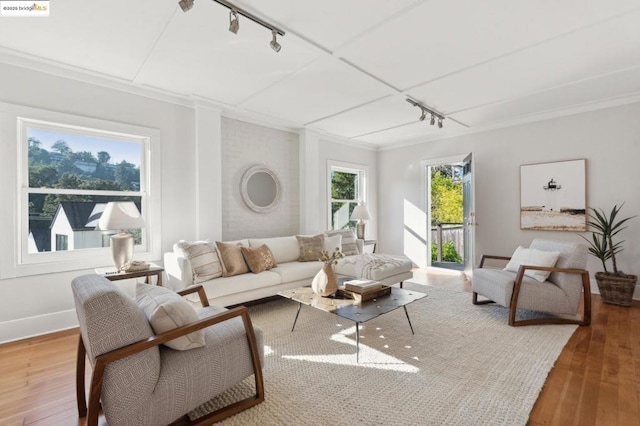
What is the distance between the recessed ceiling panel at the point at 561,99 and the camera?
347 cm

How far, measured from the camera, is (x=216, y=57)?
2838 mm

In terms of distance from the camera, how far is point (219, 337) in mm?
1769

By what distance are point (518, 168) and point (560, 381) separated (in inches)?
144

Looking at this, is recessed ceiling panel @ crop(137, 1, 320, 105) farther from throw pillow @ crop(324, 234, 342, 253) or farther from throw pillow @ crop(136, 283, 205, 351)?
throw pillow @ crop(324, 234, 342, 253)

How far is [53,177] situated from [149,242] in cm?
114

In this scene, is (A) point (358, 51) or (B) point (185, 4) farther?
(A) point (358, 51)

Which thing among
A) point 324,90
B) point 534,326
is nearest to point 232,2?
point 324,90

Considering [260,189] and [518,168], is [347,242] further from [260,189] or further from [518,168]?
[518,168]

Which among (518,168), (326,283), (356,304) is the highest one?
(518,168)

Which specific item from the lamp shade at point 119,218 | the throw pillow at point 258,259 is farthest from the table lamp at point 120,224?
the throw pillow at point 258,259

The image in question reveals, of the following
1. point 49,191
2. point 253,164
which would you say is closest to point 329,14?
point 253,164

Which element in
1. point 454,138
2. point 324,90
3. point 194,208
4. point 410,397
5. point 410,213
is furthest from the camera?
point 410,213

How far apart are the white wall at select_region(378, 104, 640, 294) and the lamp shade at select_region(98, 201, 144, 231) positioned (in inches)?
194

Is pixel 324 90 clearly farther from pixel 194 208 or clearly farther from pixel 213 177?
pixel 194 208
